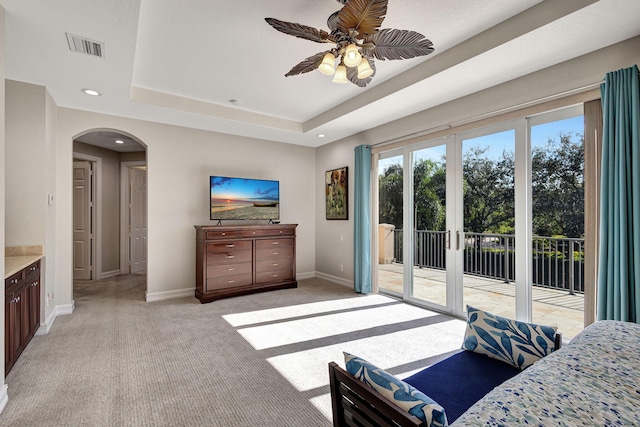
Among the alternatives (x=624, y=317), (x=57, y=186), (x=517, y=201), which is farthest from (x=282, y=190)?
(x=624, y=317)

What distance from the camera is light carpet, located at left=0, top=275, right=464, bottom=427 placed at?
201 cm

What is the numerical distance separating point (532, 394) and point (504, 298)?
9.65ft

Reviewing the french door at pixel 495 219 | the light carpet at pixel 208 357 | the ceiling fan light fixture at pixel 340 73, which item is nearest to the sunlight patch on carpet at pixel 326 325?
the light carpet at pixel 208 357

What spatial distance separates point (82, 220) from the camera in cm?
605

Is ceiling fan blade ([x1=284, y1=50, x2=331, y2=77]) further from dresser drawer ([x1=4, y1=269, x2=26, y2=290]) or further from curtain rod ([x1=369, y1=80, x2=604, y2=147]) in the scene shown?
dresser drawer ([x1=4, y1=269, x2=26, y2=290])

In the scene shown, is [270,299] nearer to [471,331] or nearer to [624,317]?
[471,331]

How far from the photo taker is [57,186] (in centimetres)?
396

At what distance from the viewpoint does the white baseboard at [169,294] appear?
4535 millimetres

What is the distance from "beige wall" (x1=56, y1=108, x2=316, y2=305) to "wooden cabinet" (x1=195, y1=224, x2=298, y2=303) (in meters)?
0.34

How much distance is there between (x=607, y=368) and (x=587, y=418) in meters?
0.48

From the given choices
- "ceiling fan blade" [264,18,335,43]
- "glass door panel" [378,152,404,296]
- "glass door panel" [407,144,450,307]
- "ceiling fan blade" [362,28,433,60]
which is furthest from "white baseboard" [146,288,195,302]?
"ceiling fan blade" [362,28,433,60]

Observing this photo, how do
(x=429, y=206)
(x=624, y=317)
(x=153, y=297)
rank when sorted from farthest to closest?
1. (x=153, y=297)
2. (x=429, y=206)
3. (x=624, y=317)

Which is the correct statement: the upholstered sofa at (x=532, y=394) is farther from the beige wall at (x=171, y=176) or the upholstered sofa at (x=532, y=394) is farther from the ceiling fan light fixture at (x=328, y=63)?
the beige wall at (x=171, y=176)

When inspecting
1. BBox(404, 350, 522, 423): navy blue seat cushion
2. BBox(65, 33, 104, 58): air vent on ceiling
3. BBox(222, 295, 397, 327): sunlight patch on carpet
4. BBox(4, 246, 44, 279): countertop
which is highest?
BBox(65, 33, 104, 58): air vent on ceiling
